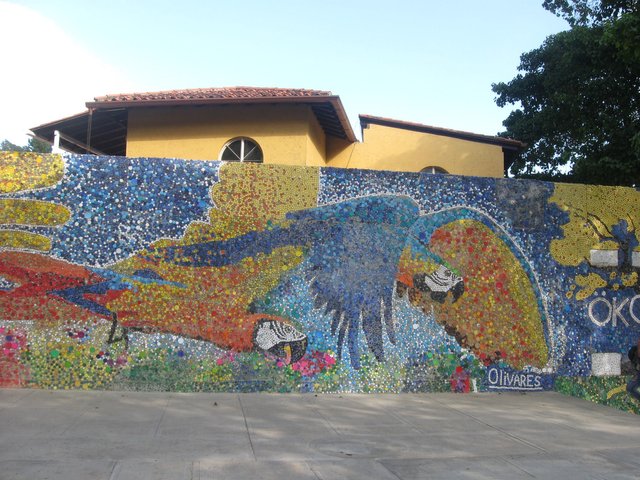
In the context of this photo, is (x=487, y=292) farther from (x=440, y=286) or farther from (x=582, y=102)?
(x=582, y=102)

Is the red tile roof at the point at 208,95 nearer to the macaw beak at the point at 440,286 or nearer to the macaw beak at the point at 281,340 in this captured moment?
the macaw beak at the point at 440,286

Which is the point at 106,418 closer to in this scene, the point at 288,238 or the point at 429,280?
the point at 288,238

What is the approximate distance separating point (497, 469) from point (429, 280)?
11.1ft

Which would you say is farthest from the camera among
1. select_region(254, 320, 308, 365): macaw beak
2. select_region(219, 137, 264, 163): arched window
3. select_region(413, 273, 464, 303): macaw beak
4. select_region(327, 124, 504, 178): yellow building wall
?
select_region(327, 124, 504, 178): yellow building wall

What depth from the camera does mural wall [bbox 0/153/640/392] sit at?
→ 7.41 m

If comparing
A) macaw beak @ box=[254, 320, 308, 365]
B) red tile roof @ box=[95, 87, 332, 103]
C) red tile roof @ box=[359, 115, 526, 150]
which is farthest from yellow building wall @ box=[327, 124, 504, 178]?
macaw beak @ box=[254, 320, 308, 365]

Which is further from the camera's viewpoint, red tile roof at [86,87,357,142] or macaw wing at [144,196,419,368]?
red tile roof at [86,87,357,142]

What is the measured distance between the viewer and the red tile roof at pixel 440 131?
15125 millimetres

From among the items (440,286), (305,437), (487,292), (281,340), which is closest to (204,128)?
(281,340)

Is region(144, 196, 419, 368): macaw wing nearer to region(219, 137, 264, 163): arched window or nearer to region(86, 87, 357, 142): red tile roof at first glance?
region(86, 87, 357, 142): red tile roof

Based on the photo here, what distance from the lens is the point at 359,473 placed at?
486 centimetres

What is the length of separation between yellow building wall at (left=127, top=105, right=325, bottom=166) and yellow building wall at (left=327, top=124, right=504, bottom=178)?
8.35ft

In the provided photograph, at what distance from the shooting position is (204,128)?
13164mm

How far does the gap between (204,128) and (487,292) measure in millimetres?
7546
